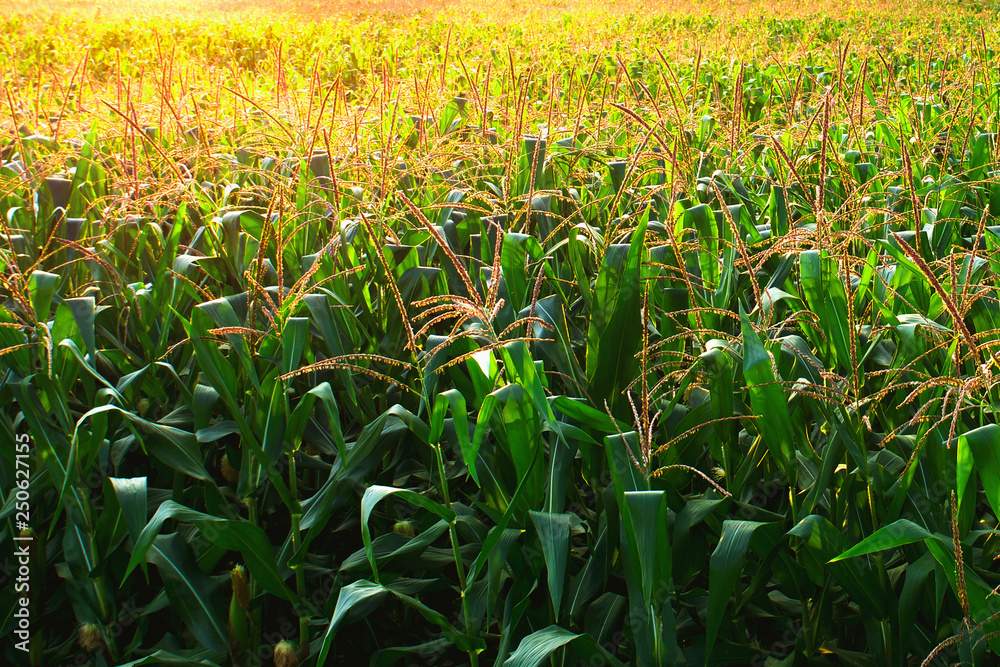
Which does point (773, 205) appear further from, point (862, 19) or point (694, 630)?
point (862, 19)

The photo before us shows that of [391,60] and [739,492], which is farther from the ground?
[391,60]

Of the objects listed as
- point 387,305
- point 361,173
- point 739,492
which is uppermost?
point 361,173

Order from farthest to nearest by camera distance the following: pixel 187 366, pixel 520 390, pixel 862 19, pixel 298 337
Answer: pixel 862 19 < pixel 187 366 < pixel 298 337 < pixel 520 390

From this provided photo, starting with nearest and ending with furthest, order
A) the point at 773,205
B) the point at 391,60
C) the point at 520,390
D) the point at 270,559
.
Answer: the point at 520,390 < the point at 270,559 < the point at 773,205 < the point at 391,60

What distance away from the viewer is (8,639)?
4.61 ft

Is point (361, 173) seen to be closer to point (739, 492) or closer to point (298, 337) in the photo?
point (298, 337)

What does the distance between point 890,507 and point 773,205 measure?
1189mm

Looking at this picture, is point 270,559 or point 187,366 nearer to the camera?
point 270,559

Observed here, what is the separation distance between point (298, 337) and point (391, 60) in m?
6.92

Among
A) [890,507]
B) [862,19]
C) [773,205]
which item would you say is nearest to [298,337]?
[890,507]

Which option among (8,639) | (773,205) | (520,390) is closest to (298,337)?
(520,390)

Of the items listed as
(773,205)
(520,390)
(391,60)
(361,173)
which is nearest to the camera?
(520,390)

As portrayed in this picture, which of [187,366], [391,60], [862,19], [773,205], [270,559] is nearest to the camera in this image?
[270,559]

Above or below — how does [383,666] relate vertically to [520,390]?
below
